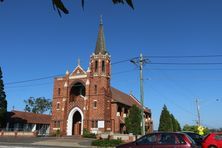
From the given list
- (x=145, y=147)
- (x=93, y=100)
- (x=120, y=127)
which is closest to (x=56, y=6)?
(x=145, y=147)

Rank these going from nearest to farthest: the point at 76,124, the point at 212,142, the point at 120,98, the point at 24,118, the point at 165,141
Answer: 1. the point at 165,141
2. the point at 212,142
3. the point at 76,124
4. the point at 120,98
5. the point at 24,118

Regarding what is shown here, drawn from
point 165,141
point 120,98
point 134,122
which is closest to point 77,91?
point 120,98

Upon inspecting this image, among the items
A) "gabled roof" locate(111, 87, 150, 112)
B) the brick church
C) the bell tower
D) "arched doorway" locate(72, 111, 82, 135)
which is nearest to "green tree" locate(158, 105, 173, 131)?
"gabled roof" locate(111, 87, 150, 112)

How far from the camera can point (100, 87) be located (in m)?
54.8

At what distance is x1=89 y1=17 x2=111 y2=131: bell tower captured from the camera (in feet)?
176

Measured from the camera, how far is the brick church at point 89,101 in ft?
177

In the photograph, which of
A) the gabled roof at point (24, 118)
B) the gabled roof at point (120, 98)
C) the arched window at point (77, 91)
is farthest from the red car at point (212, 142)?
the gabled roof at point (24, 118)

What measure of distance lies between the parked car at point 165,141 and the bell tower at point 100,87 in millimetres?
38012

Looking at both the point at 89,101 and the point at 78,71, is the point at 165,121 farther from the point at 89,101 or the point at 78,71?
the point at 78,71

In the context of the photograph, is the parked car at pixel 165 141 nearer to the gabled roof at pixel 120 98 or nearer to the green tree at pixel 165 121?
the gabled roof at pixel 120 98

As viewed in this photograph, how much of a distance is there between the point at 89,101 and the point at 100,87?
325cm

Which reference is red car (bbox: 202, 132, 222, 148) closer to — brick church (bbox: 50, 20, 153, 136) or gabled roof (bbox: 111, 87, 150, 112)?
brick church (bbox: 50, 20, 153, 136)

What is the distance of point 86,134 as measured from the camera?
→ 49969mm

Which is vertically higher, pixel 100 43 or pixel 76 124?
pixel 100 43
